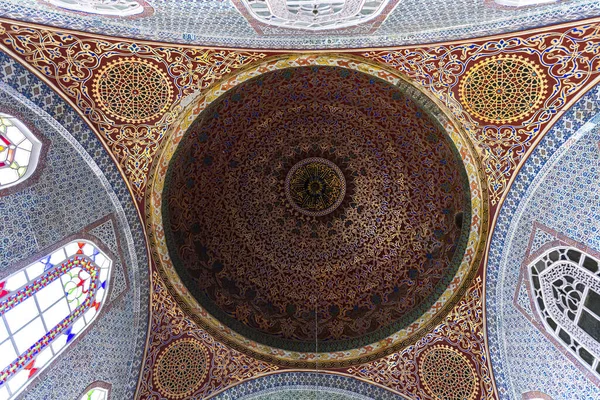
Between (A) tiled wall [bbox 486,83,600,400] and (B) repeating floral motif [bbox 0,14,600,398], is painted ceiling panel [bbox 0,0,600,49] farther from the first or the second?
(A) tiled wall [bbox 486,83,600,400]

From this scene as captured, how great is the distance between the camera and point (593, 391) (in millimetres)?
5871

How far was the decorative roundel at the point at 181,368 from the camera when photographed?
789 centimetres

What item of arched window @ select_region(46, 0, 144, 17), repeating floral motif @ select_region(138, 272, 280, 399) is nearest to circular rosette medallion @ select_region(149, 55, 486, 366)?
repeating floral motif @ select_region(138, 272, 280, 399)

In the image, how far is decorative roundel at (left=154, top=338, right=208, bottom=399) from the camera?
7895mm

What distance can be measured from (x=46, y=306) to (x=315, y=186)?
5.89 meters

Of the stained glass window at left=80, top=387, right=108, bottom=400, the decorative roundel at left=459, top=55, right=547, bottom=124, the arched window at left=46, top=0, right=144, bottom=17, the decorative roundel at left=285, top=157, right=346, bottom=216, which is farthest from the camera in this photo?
the decorative roundel at left=285, top=157, right=346, bottom=216

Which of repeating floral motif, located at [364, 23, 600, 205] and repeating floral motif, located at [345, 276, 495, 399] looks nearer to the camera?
repeating floral motif, located at [364, 23, 600, 205]

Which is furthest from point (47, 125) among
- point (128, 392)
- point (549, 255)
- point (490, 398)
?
point (490, 398)

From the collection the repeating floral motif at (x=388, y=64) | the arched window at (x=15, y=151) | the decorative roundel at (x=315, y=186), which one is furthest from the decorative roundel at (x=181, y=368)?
A: the arched window at (x=15, y=151)

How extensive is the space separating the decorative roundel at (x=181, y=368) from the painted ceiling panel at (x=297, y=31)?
18.9ft

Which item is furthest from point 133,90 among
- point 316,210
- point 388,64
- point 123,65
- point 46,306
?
point 316,210

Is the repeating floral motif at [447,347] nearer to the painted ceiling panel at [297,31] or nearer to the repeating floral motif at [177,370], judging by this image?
the repeating floral motif at [177,370]

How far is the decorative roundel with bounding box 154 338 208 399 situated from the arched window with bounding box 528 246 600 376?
6.32m

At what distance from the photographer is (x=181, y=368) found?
811 centimetres
